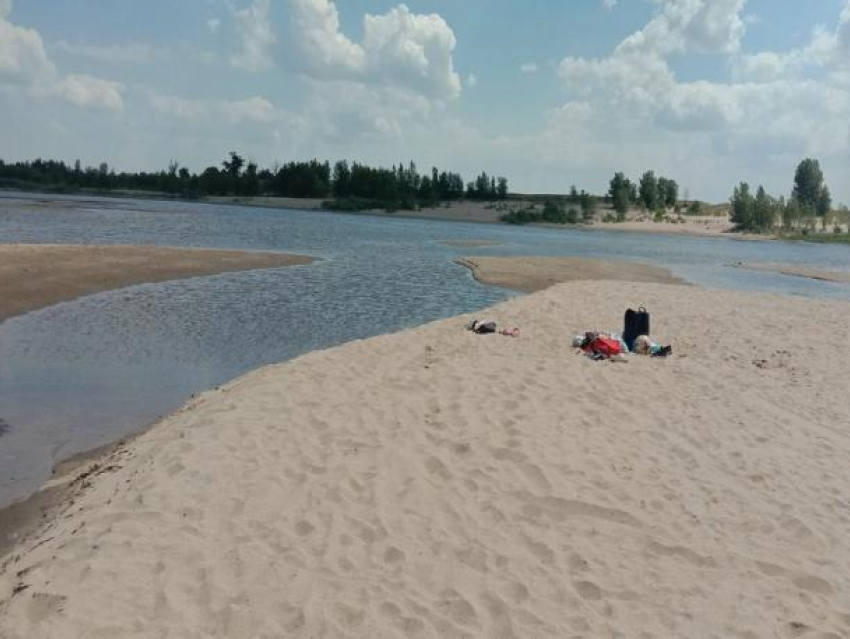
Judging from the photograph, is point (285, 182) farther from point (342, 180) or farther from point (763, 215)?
point (763, 215)

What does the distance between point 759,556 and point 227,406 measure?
6.24 m

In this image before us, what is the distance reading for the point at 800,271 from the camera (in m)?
41.1

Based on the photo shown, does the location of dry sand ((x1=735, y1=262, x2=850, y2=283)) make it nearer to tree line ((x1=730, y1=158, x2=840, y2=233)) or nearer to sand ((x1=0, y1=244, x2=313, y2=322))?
sand ((x1=0, y1=244, x2=313, y2=322))

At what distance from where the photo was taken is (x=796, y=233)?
322ft

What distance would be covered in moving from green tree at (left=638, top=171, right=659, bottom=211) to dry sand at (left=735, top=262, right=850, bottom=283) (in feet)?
301

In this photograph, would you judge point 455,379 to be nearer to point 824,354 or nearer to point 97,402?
point 97,402

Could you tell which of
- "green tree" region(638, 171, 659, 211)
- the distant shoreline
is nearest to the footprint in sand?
the distant shoreline

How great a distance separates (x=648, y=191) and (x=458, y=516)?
139385 mm

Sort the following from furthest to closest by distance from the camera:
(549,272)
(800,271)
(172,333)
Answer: (800,271), (549,272), (172,333)

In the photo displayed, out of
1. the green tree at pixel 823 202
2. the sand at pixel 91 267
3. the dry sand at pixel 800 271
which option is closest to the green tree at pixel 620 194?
the green tree at pixel 823 202

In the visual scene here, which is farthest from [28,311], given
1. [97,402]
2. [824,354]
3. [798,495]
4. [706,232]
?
[706,232]

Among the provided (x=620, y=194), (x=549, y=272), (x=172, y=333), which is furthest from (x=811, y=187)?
(x=172, y=333)

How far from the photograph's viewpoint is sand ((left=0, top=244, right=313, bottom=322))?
18.6m

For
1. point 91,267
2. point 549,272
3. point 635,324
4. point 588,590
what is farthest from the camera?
point 549,272
